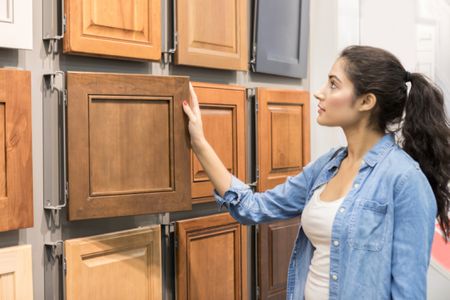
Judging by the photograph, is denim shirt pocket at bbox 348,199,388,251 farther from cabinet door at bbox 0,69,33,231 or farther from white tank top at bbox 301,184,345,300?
cabinet door at bbox 0,69,33,231

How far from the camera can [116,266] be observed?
68.1 inches

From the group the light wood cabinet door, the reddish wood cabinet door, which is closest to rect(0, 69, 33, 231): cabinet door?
the light wood cabinet door

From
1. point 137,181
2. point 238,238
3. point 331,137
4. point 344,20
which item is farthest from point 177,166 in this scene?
point 344,20

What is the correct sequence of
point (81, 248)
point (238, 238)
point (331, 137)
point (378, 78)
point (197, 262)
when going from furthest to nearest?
1. point (331, 137)
2. point (238, 238)
3. point (197, 262)
4. point (81, 248)
5. point (378, 78)

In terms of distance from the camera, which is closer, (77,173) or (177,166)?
(77,173)

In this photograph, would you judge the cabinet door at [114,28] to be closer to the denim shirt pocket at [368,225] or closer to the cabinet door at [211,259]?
the cabinet door at [211,259]

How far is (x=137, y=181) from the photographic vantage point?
1.70 meters

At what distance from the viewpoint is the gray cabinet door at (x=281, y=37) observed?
2.28 metres

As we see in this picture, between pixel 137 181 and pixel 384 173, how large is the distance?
2.22 feet

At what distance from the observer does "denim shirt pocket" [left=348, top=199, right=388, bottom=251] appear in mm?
1465

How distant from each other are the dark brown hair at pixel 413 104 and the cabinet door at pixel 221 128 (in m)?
0.56

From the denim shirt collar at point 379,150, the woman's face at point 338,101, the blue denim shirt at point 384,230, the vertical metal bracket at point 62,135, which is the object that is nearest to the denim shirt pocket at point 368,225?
the blue denim shirt at point 384,230

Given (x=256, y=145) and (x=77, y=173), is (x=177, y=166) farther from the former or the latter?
(x=256, y=145)

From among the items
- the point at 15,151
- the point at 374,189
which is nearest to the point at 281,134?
the point at 374,189
